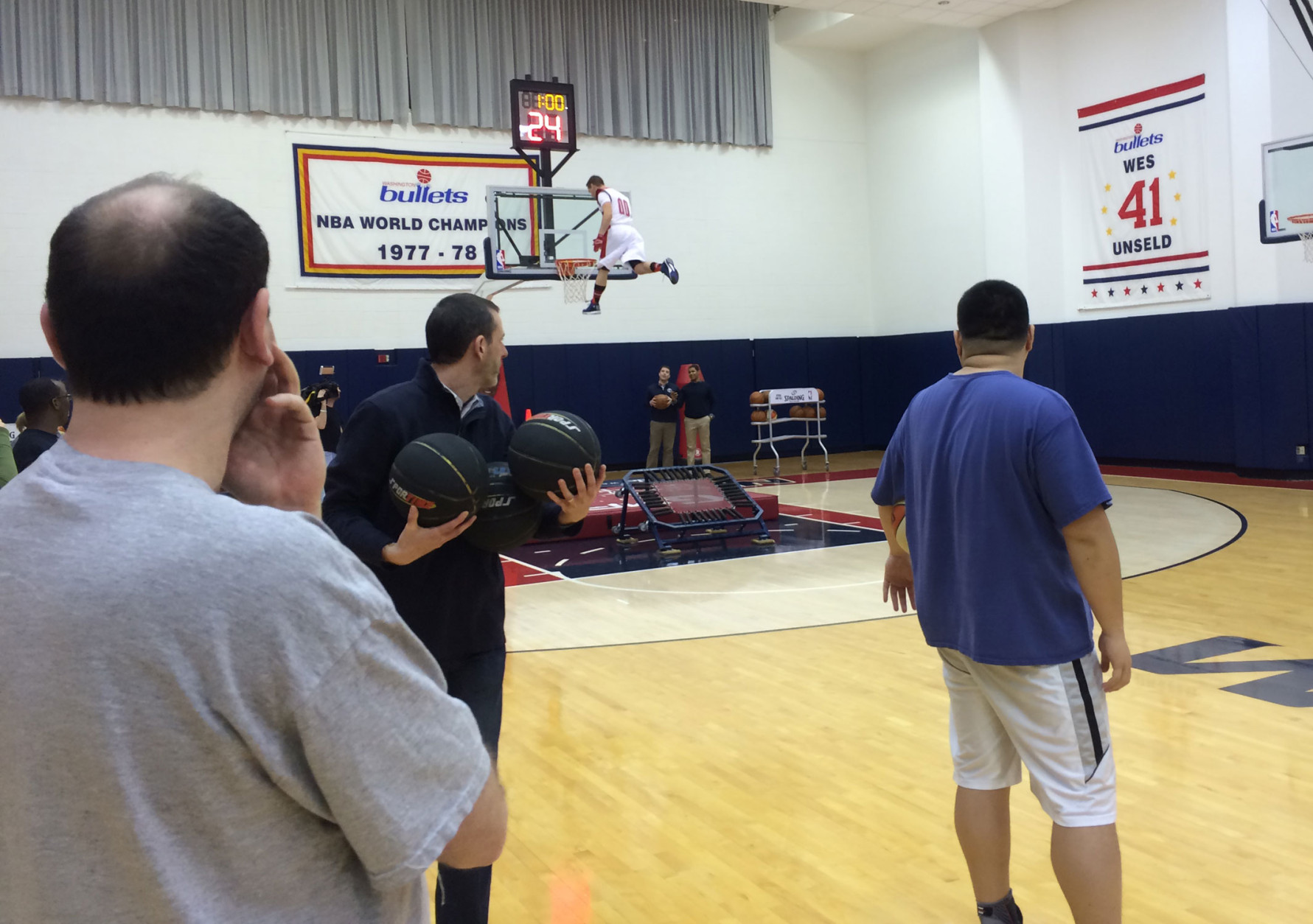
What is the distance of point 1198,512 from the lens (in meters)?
10.8

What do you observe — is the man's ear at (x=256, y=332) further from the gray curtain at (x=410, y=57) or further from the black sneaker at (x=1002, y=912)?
the gray curtain at (x=410, y=57)

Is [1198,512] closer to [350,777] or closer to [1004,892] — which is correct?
[1004,892]

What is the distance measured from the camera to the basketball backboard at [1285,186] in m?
11.0

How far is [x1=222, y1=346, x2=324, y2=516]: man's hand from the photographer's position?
1.25 meters

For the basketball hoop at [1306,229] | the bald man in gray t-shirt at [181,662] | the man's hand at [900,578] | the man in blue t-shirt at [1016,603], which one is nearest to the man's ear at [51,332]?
the bald man in gray t-shirt at [181,662]

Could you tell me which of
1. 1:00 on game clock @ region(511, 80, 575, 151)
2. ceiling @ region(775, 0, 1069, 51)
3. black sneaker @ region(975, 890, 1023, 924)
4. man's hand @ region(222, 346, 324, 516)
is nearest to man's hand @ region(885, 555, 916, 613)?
black sneaker @ region(975, 890, 1023, 924)

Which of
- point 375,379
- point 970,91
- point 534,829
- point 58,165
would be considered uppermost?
point 970,91

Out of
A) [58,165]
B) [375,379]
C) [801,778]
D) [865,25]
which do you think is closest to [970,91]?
[865,25]

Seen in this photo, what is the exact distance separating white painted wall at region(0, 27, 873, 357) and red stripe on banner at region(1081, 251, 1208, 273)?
4906mm

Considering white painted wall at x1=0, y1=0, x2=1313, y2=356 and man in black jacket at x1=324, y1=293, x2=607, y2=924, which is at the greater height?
white painted wall at x1=0, y1=0, x2=1313, y2=356

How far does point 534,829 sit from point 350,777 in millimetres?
3120

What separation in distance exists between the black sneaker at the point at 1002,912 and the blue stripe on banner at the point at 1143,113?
43.8 ft

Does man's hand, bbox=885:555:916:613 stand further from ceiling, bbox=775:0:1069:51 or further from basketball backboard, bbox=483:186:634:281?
ceiling, bbox=775:0:1069:51

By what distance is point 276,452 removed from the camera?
1.29 metres
